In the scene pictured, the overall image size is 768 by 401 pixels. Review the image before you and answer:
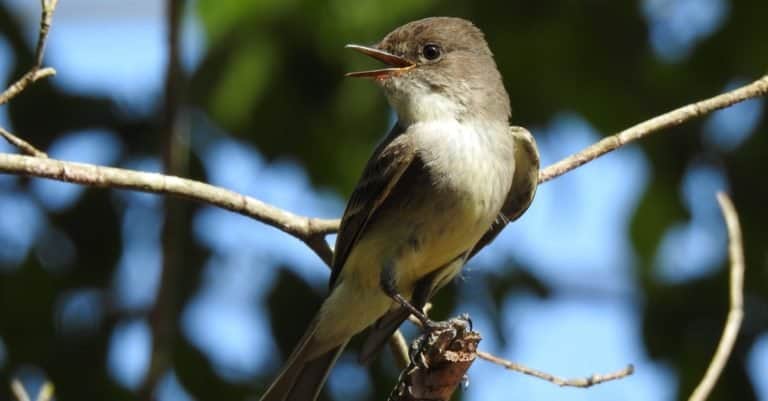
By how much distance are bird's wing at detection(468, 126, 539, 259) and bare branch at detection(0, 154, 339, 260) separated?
2.42ft

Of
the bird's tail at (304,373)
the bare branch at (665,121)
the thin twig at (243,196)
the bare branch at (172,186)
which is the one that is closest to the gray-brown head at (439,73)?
the thin twig at (243,196)

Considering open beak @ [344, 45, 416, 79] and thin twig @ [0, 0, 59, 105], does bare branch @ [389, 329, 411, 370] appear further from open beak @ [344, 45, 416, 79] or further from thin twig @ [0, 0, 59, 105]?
thin twig @ [0, 0, 59, 105]

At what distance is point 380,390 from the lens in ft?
17.6

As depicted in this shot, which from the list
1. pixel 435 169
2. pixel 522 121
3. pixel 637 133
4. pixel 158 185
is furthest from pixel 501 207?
A: pixel 158 185

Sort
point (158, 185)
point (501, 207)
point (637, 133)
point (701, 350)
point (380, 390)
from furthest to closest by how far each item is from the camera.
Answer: point (701, 350) < point (380, 390) < point (501, 207) < point (637, 133) < point (158, 185)

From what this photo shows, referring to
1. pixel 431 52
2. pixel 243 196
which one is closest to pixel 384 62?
pixel 431 52

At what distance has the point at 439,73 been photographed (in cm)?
527

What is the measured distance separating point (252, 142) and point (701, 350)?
1.94m

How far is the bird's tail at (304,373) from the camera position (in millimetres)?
4934

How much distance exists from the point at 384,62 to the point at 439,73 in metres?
0.25

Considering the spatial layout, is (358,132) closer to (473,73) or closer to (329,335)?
(473,73)

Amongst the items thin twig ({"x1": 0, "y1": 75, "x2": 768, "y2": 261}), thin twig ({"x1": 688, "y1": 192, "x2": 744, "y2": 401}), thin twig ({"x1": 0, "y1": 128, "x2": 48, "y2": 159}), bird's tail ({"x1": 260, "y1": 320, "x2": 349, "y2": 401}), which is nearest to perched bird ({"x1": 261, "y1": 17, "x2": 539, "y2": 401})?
bird's tail ({"x1": 260, "y1": 320, "x2": 349, "y2": 401})

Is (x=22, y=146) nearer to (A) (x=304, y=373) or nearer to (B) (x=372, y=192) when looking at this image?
(B) (x=372, y=192)

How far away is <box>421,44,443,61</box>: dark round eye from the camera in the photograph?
5367 mm
